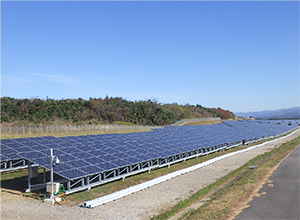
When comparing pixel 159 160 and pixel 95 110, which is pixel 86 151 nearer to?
pixel 159 160

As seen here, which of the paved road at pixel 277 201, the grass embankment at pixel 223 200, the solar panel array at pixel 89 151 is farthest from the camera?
the solar panel array at pixel 89 151

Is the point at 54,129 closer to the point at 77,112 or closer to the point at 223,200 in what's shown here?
the point at 223,200

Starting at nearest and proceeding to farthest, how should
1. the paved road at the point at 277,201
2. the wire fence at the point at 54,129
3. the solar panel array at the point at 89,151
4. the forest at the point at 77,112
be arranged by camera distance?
1. the paved road at the point at 277,201
2. the solar panel array at the point at 89,151
3. the wire fence at the point at 54,129
4. the forest at the point at 77,112

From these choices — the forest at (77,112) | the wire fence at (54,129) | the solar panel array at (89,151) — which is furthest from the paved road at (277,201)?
the forest at (77,112)

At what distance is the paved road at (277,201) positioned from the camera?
15.7 meters

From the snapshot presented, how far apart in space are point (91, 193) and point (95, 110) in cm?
8125

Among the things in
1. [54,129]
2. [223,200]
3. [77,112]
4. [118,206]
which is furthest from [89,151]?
[77,112]

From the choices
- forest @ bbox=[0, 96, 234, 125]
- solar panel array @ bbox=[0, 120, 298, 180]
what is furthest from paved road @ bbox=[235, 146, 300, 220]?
Result: forest @ bbox=[0, 96, 234, 125]

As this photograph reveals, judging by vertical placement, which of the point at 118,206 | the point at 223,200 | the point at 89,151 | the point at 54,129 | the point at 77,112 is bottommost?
the point at 118,206

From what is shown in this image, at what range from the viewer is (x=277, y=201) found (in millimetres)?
18203

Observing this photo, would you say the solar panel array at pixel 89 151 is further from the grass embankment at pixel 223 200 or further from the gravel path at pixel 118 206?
the grass embankment at pixel 223 200

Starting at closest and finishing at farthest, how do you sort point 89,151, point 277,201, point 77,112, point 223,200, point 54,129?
point 277,201 → point 223,200 → point 89,151 → point 54,129 → point 77,112

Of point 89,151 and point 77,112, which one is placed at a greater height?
point 77,112

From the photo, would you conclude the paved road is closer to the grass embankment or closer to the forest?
the grass embankment
